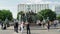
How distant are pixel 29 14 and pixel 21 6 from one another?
10298 centimetres

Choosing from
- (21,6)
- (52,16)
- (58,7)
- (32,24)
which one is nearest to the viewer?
(32,24)

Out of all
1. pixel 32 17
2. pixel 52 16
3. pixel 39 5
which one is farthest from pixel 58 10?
pixel 32 17

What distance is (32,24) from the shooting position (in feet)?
160

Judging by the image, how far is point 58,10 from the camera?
161625 mm

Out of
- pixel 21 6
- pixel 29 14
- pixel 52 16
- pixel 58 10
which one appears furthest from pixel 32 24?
pixel 58 10

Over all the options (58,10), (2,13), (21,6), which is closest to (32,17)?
(2,13)

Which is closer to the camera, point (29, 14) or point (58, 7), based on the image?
point (29, 14)

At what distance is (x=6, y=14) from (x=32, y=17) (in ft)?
280

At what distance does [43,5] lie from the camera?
162875 mm

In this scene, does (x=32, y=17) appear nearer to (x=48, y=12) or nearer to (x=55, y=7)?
(x=48, y=12)

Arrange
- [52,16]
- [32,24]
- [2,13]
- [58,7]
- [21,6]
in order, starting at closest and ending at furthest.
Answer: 1. [32,24]
2. [52,16]
3. [2,13]
4. [21,6]
5. [58,7]

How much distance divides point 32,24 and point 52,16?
77834 mm

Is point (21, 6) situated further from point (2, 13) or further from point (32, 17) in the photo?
point (32, 17)

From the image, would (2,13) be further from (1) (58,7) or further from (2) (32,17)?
(2) (32,17)
